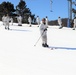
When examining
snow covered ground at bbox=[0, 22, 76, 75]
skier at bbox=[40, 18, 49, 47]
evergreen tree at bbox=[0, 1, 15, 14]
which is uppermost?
evergreen tree at bbox=[0, 1, 15, 14]

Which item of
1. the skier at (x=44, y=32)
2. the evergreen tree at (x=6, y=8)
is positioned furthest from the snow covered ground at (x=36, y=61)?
the evergreen tree at (x=6, y=8)

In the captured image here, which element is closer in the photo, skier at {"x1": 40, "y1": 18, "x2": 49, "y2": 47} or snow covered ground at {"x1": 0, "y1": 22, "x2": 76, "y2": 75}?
snow covered ground at {"x1": 0, "y1": 22, "x2": 76, "y2": 75}

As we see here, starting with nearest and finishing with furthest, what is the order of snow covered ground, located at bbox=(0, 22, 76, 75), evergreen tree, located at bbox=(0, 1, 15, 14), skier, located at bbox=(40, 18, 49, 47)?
1. snow covered ground, located at bbox=(0, 22, 76, 75)
2. skier, located at bbox=(40, 18, 49, 47)
3. evergreen tree, located at bbox=(0, 1, 15, 14)

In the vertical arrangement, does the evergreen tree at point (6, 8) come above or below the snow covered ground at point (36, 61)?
above

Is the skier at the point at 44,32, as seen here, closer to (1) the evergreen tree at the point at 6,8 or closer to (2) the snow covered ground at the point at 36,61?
(2) the snow covered ground at the point at 36,61

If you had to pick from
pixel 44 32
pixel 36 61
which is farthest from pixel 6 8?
pixel 36 61

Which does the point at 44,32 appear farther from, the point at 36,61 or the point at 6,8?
the point at 6,8

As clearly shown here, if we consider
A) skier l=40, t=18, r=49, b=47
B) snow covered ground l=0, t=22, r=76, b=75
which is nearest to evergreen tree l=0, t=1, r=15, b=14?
skier l=40, t=18, r=49, b=47

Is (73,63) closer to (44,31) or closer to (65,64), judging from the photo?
(65,64)

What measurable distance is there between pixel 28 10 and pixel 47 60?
69.9m

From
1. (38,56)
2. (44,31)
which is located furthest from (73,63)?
(44,31)

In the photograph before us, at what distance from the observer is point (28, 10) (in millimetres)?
82750

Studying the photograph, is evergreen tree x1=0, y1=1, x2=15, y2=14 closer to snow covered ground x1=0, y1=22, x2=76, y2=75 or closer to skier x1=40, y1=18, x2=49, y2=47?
skier x1=40, y1=18, x2=49, y2=47

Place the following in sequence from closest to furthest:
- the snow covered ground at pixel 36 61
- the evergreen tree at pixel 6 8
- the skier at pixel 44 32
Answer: the snow covered ground at pixel 36 61 → the skier at pixel 44 32 → the evergreen tree at pixel 6 8
